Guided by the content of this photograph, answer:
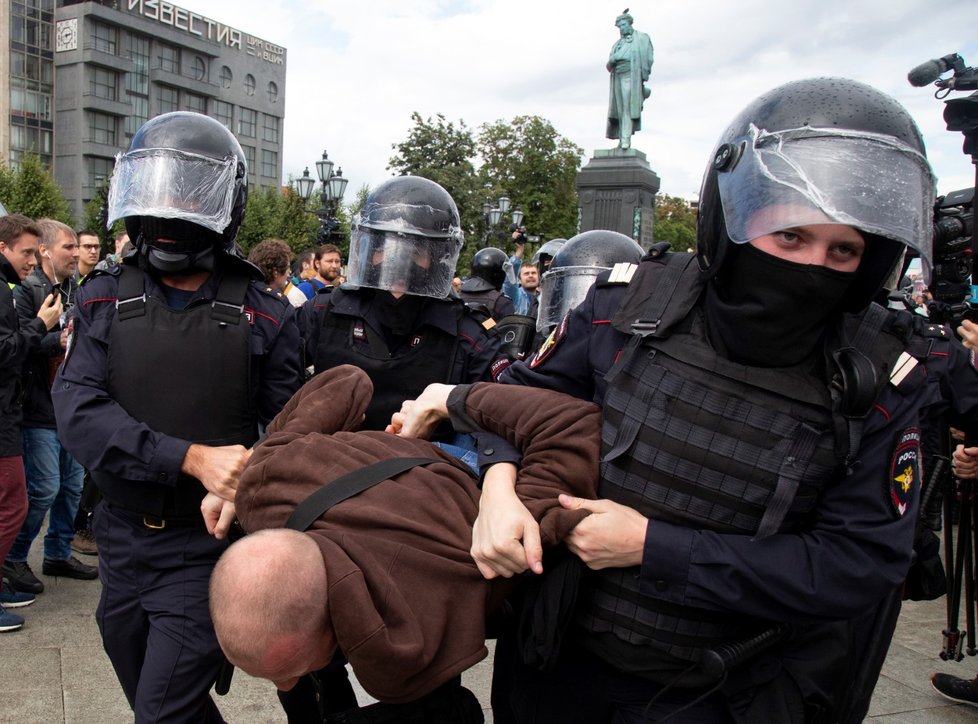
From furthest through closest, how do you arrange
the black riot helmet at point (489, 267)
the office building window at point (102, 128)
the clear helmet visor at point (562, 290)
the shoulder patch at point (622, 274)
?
the office building window at point (102, 128), the black riot helmet at point (489, 267), the clear helmet visor at point (562, 290), the shoulder patch at point (622, 274)

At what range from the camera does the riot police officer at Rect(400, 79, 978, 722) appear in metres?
1.42

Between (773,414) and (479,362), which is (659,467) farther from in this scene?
(479,362)

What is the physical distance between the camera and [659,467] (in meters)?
1.53

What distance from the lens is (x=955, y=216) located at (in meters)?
3.45

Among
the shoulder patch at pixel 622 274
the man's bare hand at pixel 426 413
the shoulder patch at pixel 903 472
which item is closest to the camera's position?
the shoulder patch at pixel 903 472

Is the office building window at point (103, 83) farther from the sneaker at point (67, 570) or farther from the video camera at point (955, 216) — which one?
the video camera at point (955, 216)

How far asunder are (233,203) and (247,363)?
514 millimetres

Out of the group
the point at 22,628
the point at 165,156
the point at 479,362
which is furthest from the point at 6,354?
the point at 479,362

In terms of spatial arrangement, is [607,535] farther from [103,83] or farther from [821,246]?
[103,83]

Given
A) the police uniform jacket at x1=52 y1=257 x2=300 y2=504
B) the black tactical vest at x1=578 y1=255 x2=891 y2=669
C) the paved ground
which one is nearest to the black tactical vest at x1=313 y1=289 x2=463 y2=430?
the police uniform jacket at x1=52 y1=257 x2=300 y2=504

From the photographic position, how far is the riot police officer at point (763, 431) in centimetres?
142

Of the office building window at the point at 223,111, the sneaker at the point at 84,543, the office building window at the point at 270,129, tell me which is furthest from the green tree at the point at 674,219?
the sneaker at the point at 84,543

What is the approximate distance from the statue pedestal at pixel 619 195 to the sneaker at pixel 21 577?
13.8 meters

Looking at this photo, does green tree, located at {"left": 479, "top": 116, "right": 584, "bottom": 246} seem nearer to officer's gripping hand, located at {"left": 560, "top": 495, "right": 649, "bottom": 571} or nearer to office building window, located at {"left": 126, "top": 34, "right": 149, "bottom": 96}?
office building window, located at {"left": 126, "top": 34, "right": 149, "bottom": 96}
